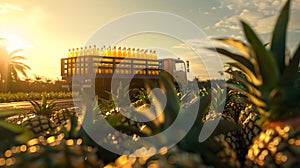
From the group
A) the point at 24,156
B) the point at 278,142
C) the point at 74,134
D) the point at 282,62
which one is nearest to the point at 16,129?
the point at 74,134

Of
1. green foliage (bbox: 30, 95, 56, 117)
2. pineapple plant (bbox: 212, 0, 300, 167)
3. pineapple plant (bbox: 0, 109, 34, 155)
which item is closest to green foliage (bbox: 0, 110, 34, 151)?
pineapple plant (bbox: 0, 109, 34, 155)

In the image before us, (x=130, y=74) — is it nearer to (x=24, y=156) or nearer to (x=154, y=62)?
(x=154, y=62)

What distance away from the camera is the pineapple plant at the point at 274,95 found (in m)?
0.90

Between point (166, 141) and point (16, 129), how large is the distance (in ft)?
2.22

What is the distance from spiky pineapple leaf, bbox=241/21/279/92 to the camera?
→ 92 centimetres

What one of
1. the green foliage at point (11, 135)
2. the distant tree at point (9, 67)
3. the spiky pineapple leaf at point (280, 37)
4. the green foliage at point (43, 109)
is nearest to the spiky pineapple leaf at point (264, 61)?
the spiky pineapple leaf at point (280, 37)

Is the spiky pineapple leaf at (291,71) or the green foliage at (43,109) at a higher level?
the spiky pineapple leaf at (291,71)

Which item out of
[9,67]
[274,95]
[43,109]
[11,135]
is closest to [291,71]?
[274,95]

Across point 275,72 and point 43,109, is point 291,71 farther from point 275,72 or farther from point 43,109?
point 43,109

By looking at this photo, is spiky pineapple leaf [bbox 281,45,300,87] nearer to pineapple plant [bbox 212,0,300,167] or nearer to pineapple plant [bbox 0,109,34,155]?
pineapple plant [bbox 212,0,300,167]

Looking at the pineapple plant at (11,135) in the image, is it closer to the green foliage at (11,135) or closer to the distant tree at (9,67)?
the green foliage at (11,135)

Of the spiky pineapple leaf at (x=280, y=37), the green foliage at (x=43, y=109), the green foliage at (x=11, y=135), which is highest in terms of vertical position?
the spiky pineapple leaf at (x=280, y=37)

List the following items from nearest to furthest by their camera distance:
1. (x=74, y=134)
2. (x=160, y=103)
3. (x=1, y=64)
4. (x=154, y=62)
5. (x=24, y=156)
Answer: (x=24, y=156)
(x=160, y=103)
(x=74, y=134)
(x=154, y=62)
(x=1, y=64)

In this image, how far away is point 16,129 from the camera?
1188 millimetres
